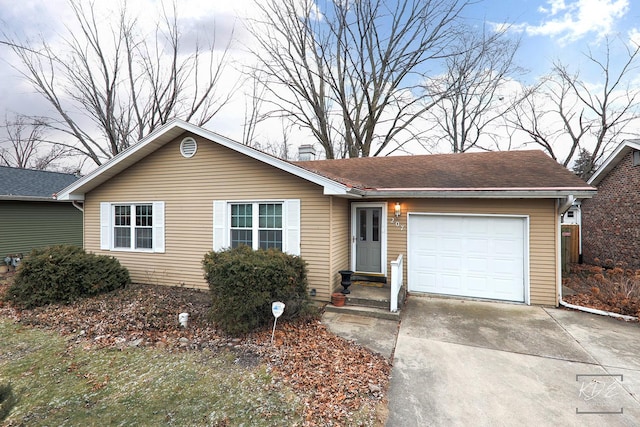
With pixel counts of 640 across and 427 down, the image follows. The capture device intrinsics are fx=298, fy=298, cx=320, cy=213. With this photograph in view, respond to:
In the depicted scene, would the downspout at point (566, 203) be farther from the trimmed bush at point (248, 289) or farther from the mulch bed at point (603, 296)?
A: the trimmed bush at point (248, 289)

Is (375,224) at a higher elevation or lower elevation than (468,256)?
higher

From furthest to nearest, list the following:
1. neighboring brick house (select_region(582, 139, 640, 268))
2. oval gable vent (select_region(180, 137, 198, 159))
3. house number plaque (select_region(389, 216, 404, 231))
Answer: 1. neighboring brick house (select_region(582, 139, 640, 268))
2. oval gable vent (select_region(180, 137, 198, 159))
3. house number plaque (select_region(389, 216, 404, 231))

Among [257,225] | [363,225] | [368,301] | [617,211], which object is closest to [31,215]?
[257,225]

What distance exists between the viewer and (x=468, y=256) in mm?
7023

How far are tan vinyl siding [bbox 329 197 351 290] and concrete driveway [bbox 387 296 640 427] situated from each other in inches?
70.9

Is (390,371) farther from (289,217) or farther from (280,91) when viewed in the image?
(280,91)

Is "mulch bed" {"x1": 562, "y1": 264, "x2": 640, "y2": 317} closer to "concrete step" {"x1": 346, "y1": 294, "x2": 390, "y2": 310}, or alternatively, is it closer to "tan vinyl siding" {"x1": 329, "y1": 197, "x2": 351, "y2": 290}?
"concrete step" {"x1": 346, "y1": 294, "x2": 390, "y2": 310}

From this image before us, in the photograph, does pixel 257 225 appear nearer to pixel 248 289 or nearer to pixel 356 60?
pixel 248 289

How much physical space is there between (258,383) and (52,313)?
5288 mm

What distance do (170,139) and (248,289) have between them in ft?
16.6

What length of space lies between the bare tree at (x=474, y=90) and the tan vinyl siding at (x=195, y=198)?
519 inches

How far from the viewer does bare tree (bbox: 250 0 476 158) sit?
15.5 metres

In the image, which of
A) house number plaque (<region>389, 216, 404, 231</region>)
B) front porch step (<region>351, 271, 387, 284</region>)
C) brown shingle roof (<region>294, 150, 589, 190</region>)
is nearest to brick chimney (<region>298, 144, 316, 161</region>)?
brown shingle roof (<region>294, 150, 589, 190</region>)

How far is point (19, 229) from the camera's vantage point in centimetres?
1154
